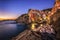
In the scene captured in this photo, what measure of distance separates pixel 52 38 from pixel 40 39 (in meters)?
1.50

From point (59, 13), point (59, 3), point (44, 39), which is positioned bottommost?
point (44, 39)

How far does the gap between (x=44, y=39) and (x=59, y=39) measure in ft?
6.07

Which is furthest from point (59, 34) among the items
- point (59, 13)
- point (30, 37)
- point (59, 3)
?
point (59, 3)

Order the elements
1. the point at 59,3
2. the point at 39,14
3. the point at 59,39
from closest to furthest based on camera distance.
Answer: the point at 59,39
the point at 59,3
the point at 39,14

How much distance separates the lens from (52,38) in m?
16.5

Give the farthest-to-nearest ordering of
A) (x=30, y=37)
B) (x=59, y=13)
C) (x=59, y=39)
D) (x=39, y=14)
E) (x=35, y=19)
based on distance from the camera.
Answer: (x=35, y=19), (x=39, y=14), (x=59, y=13), (x=30, y=37), (x=59, y=39)

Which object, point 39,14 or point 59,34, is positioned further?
point 39,14

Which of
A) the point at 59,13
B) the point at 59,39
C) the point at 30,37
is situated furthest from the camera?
the point at 59,13

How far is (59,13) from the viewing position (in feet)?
64.2

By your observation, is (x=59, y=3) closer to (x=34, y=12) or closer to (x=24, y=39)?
(x=24, y=39)

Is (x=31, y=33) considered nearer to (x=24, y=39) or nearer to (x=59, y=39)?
(x=24, y=39)

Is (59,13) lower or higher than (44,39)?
higher

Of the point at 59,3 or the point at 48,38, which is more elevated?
the point at 59,3

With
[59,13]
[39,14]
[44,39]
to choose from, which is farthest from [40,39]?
[39,14]
